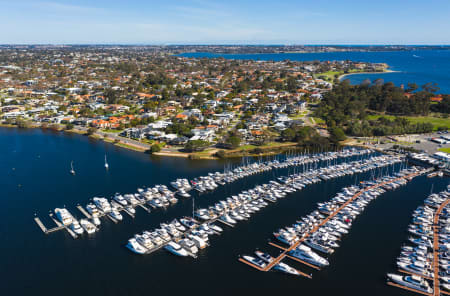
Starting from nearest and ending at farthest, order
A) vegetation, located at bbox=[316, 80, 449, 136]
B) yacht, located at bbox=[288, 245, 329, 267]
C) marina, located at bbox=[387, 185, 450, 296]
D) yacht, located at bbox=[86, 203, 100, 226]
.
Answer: marina, located at bbox=[387, 185, 450, 296], yacht, located at bbox=[288, 245, 329, 267], yacht, located at bbox=[86, 203, 100, 226], vegetation, located at bbox=[316, 80, 449, 136]

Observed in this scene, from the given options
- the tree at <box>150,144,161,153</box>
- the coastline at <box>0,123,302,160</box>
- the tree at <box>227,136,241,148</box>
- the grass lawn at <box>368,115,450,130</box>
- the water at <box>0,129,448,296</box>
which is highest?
the grass lawn at <box>368,115,450,130</box>

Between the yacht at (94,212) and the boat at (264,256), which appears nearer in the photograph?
the boat at (264,256)

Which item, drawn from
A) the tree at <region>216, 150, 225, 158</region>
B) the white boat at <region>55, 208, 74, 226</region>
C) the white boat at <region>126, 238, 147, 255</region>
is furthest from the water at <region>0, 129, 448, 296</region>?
the tree at <region>216, 150, 225, 158</region>

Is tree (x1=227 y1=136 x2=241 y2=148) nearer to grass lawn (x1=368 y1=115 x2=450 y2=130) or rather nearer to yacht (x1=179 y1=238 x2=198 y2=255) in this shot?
yacht (x1=179 y1=238 x2=198 y2=255)

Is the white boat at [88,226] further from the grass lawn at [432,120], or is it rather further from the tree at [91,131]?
the grass lawn at [432,120]

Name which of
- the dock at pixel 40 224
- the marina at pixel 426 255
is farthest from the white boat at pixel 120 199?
the marina at pixel 426 255

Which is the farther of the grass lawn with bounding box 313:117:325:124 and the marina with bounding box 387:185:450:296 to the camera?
the grass lawn with bounding box 313:117:325:124

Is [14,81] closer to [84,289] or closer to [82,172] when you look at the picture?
[82,172]
